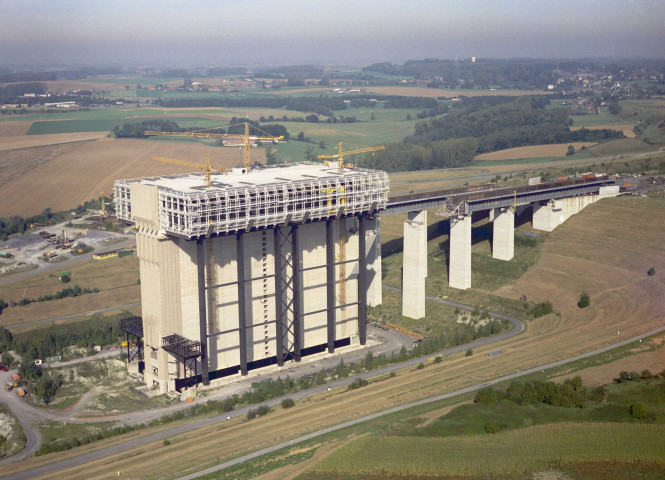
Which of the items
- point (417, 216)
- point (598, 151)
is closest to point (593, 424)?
point (417, 216)

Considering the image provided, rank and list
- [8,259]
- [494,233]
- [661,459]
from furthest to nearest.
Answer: [8,259]
[494,233]
[661,459]

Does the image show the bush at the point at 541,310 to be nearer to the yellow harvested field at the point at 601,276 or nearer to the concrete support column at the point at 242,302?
the yellow harvested field at the point at 601,276

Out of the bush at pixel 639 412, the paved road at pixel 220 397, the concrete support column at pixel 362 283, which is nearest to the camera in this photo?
the paved road at pixel 220 397

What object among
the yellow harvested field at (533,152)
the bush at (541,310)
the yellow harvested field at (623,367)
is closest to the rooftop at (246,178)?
the bush at (541,310)

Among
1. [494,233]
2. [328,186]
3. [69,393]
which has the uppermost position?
[328,186]

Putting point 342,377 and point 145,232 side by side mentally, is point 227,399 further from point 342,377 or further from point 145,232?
point 145,232

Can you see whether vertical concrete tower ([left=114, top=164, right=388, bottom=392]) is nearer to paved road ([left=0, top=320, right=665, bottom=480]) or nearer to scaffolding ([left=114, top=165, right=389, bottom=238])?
scaffolding ([left=114, top=165, right=389, bottom=238])

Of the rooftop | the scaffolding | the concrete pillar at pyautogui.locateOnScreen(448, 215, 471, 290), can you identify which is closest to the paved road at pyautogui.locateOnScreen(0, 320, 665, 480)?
the scaffolding
